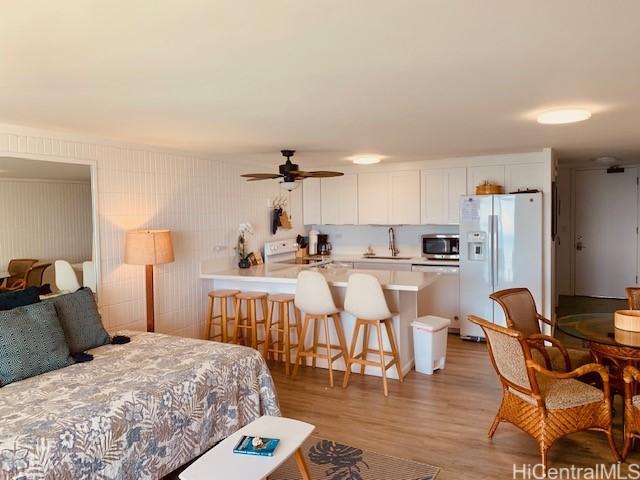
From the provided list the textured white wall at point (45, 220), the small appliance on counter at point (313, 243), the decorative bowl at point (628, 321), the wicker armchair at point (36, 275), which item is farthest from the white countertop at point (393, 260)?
the wicker armchair at point (36, 275)

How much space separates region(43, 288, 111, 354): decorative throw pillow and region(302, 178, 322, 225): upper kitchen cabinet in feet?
12.5

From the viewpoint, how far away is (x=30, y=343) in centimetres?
283

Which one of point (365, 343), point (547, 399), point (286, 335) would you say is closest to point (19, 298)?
point (286, 335)

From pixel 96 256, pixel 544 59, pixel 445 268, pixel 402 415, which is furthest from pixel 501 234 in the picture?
pixel 96 256

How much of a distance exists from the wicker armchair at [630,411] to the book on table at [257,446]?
6.69 ft

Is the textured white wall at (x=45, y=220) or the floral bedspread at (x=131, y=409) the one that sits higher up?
the textured white wall at (x=45, y=220)

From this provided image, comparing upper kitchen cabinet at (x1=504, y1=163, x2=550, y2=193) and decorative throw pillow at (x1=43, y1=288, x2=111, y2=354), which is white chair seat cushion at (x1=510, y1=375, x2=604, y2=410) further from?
upper kitchen cabinet at (x1=504, y1=163, x2=550, y2=193)

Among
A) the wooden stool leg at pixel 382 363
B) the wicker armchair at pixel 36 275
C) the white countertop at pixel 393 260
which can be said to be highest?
the wicker armchair at pixel 36 275

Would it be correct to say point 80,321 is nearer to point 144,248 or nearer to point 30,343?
point 30,343

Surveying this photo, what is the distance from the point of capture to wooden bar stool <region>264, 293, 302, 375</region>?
449 centimetres

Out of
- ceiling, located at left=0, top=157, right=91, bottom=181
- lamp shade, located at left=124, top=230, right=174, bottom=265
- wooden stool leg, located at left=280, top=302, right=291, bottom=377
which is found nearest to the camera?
ceiling, located at left=0, top=157, right=91, bottom=181

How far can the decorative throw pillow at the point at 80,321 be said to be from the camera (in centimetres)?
322

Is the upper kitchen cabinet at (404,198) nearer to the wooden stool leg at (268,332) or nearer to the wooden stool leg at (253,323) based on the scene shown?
the wooden stool leg at (268,332)

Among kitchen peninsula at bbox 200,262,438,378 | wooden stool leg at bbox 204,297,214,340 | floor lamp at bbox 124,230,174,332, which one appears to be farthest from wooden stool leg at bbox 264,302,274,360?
floor lamp at bbox 124,230,174,332
